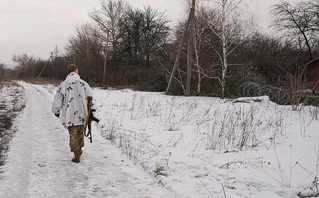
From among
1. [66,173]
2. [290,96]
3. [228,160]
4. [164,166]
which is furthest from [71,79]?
[290,96]

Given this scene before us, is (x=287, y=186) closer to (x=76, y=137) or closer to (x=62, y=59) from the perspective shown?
(x=76, y=137)

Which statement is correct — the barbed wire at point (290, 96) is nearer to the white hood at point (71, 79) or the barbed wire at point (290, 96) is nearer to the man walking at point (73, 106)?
the man walking at point (73, 106)

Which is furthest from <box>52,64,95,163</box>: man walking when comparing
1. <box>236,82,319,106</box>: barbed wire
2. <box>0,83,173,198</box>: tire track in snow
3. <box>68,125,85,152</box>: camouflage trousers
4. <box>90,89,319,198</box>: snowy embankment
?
<box>236,82,319,106</box>: barbed wire

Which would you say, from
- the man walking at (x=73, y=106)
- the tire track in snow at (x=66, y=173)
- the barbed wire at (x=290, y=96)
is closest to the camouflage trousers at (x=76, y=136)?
the man walking at (x=73, y=106)

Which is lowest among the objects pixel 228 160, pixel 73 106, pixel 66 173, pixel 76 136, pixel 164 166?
pixel 66 173

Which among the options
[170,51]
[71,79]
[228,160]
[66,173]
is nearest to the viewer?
[66,173]

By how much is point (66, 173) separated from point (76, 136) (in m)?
0.86

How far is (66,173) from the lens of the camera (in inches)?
168

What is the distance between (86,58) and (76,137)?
32356 mm

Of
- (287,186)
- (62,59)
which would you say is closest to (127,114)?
(287,186)

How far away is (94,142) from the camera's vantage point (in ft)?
20.8

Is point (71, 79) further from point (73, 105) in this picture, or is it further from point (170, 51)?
point (170, 51)

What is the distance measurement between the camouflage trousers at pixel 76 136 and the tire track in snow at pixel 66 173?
31 centimetres

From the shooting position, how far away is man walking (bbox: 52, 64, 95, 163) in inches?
190
